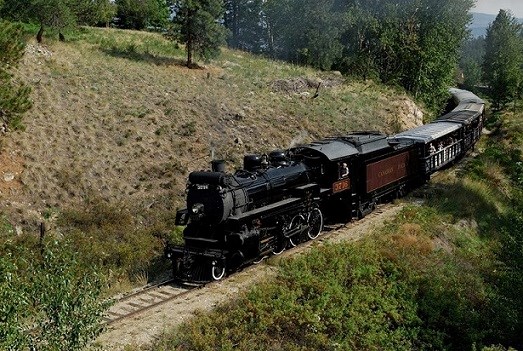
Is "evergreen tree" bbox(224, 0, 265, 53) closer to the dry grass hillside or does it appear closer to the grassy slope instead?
the dry grass hillside

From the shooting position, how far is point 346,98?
40062 mm

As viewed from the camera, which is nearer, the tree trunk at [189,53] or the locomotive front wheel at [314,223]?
the locomotive front wheel at [314,223]

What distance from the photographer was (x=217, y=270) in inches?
607

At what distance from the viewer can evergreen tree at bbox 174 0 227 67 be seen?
35.2 m

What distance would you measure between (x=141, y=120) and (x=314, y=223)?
12.4m

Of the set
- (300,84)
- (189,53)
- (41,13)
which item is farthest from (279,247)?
(300,84)

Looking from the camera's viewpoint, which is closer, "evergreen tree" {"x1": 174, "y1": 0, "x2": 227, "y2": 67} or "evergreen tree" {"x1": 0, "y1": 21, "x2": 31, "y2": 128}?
"evergreen tree" {"x1": 0, "y1": 21, "x2": 31, "y2": 128}

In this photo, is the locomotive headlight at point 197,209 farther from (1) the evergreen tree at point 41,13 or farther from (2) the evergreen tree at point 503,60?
(2) the evergreen tree at point 503,60

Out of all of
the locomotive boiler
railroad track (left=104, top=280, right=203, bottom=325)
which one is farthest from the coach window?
railroad track (left=104, top=280, right=203, bottom=325)

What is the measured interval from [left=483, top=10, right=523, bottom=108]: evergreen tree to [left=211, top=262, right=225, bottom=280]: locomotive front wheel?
189ft

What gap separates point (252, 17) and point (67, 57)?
50.8 metres

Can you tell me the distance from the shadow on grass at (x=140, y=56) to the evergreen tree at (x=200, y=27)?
1.38 meters

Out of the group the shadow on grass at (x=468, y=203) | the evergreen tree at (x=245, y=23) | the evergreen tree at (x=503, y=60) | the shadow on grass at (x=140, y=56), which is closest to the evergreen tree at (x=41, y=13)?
the shadow on grass at (x=140, y=56)

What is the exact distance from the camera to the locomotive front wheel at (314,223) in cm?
1922
